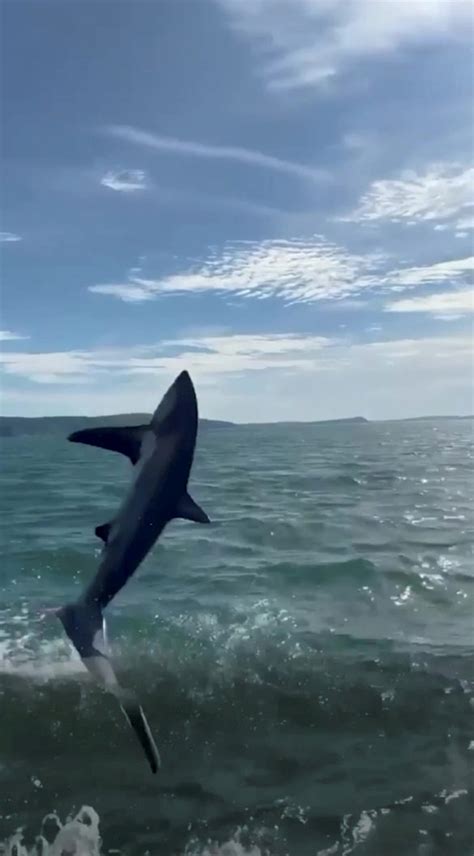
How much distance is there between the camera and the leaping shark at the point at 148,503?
195 inches

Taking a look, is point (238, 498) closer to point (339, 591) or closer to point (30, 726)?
point (339, 591)

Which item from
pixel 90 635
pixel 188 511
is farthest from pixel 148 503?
pixel 90 635

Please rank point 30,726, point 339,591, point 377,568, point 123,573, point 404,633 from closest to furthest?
point 123,573, point 30,726, point 404,633, point 339,591, point 377,568

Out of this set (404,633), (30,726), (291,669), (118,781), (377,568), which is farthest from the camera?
(377,568)

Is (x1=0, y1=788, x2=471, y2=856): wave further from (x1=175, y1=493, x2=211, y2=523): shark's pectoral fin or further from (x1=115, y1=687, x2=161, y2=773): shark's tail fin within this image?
(x1=175, y1=493, x2=211, y2=523): shark's pectoral fin

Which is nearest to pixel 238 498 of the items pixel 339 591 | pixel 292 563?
pixel 292 563

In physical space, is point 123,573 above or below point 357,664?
above

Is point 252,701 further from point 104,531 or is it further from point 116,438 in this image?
point 116,438

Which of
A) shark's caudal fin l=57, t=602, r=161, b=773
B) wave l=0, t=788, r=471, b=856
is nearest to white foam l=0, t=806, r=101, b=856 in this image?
wave l=0, t=788, r=471, b=856

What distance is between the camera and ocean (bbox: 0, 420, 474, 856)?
946 centimetres

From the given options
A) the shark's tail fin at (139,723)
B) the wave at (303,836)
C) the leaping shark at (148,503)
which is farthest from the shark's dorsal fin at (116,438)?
the wave at (303,836)

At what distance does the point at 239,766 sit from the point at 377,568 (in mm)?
10547

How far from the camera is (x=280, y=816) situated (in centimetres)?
962

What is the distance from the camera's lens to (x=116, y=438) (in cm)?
527
